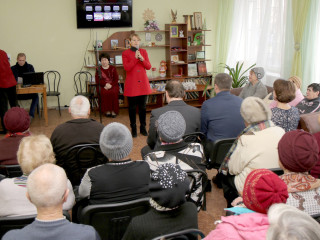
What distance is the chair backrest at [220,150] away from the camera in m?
3.02

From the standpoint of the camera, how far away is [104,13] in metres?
6.91

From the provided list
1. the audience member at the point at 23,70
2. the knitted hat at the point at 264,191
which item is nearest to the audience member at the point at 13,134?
the knitted hat at the point at 264,191

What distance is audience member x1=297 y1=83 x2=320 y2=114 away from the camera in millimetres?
3910

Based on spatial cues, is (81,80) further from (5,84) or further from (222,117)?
(222,117)

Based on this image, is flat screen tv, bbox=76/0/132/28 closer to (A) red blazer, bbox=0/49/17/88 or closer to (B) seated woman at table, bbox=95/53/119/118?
(B) seated woman at table, bbox=95/53/119/118

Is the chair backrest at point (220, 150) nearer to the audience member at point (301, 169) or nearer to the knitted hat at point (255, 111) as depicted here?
the knitted hat at point (255, 111)

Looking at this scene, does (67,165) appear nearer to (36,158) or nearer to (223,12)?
(36,158)

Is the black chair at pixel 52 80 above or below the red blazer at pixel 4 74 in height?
below

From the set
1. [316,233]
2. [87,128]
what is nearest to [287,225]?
[316,233]

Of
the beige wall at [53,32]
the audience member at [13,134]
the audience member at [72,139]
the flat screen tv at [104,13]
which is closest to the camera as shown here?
the audience member at [13,134]

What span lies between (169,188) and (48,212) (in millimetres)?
537

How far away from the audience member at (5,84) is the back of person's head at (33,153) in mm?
3825

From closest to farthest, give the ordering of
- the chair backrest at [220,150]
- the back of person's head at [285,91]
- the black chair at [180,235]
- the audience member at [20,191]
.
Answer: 1. the black chair at [180,235]
2. the audience member at [20,191]
3. the chair backrest at [220,150]
4. the back of person's head at [285,91]

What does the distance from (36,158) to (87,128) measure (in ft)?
2.54
